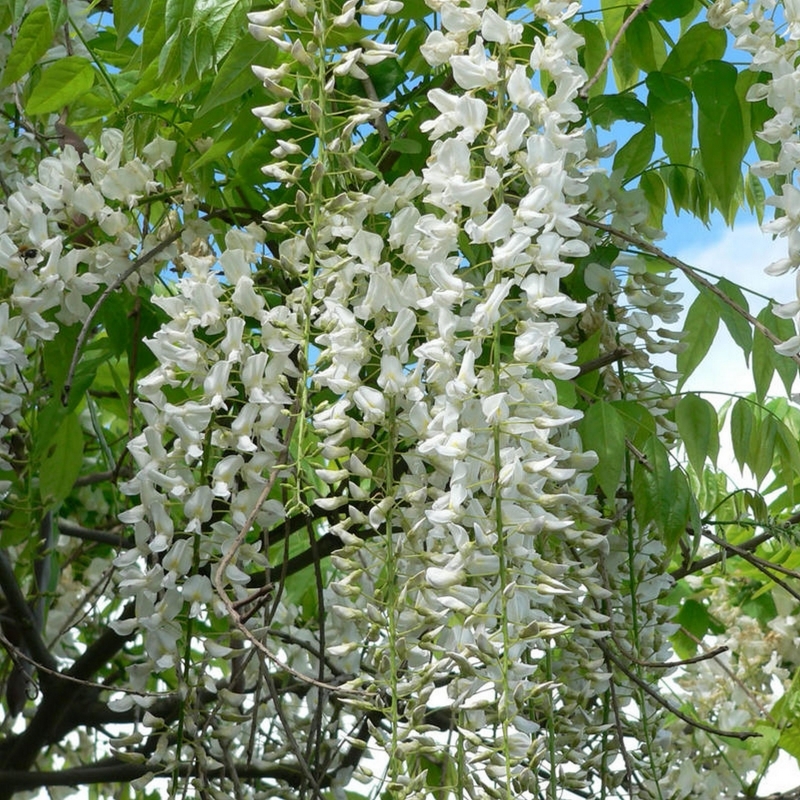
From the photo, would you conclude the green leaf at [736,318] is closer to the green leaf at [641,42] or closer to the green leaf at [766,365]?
the green leaf at [766,365]

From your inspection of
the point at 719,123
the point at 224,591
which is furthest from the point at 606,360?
the point at 224,591

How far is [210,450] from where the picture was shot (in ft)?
3.56

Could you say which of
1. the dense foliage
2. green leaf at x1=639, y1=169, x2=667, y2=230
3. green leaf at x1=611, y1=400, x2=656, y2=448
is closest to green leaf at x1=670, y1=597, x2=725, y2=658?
the dense foliage

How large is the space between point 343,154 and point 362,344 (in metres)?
0.17

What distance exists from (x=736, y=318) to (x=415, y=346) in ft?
1.16

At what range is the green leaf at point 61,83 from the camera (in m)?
1.36

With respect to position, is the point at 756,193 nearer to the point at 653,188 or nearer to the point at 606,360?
the point at 653,188

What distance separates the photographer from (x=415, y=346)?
1.15m

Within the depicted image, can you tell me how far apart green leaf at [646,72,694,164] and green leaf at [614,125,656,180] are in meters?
0.01

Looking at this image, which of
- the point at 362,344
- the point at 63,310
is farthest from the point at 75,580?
the point at 362,344

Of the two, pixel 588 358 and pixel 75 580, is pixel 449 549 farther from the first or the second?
pixel 75 580

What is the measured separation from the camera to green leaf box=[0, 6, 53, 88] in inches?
50.8

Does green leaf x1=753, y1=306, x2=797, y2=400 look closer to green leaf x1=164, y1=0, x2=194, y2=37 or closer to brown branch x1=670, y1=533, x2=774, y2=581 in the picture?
brown branch x1=670, y1=533, x2=774, y2=581

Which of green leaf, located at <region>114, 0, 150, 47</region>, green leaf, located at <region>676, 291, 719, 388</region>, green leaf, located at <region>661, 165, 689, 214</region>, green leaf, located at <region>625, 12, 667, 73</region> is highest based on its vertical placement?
green leaf, located at <region>625, 12, 667, 73</region>
